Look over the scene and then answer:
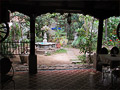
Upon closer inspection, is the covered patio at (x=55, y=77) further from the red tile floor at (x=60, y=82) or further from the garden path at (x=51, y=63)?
the garden path at (x=51, y=63)

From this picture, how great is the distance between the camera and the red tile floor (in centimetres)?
345

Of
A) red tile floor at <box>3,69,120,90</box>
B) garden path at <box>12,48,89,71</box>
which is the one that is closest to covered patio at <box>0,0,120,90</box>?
red tile floor at <box>3,69,120,90</box>

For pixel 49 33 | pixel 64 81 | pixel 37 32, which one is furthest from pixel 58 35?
pixel 64 81

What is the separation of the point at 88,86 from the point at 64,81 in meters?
0.77

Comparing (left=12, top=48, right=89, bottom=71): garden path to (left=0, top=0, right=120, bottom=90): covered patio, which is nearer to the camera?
(left=0, top=0, right=120, bottom=90): covered patio

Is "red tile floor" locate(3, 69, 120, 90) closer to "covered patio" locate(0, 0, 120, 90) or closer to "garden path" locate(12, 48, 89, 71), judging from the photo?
"covered patio" locate(0, 0, 120, 90)

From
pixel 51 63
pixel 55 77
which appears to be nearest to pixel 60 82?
pixel 55 77

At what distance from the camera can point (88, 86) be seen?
355 centimetres

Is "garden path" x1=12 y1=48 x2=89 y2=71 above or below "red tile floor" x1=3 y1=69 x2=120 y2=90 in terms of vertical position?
above

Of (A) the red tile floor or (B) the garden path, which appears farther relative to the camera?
(B) the garden path

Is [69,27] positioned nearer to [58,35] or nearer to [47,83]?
[58,35]

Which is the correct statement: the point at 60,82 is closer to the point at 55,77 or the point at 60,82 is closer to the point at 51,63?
the point at 55,77

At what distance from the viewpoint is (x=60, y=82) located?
12.5 feet

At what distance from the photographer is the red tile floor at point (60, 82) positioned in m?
3.45
